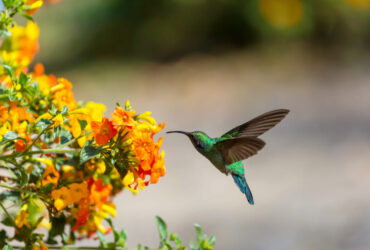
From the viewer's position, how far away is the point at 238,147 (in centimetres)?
114

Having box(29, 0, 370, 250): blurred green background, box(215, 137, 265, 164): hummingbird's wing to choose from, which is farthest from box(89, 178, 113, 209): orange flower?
box(29, 0, 370, 250): blurred green background

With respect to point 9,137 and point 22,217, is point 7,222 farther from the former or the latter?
point 9,137

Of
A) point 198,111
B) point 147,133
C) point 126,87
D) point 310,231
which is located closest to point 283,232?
point 310,231

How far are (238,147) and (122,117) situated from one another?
1.08ft

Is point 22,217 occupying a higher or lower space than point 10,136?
lower

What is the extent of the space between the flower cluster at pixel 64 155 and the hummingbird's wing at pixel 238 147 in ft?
0.67

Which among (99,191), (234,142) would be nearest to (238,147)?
(234,142)

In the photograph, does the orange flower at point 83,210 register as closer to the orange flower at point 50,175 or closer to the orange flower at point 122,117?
the orange flower at point 50,175

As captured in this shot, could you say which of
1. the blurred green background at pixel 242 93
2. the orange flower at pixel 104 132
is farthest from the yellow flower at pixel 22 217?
the blurred green background at pixel 242 93

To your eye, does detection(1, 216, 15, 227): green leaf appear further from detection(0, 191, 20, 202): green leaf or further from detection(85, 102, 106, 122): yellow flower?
detection(85, 102, 106, 122): yellow flower

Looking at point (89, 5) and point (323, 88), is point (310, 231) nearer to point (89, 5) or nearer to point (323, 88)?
point (323, 88)

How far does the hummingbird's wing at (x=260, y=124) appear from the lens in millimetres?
1118

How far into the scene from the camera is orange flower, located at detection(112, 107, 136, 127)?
2.84 ft

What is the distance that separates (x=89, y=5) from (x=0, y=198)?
22.6 ft
